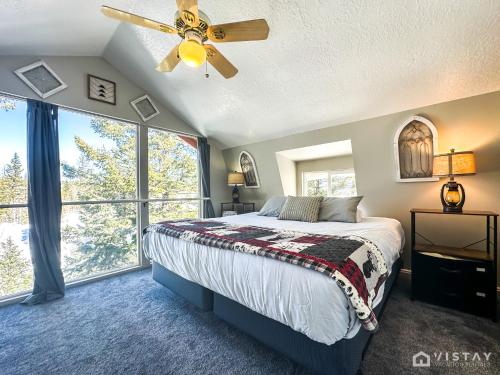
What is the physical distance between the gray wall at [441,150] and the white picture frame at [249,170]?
98 cm

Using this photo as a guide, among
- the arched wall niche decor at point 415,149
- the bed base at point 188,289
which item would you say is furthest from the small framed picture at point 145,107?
the arched wall niche decor at point 415,149

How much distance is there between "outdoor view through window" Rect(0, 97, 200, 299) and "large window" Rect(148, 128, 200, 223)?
17mm

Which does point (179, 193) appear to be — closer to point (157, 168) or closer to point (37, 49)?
point (157, 168)

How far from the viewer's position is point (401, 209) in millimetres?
2873

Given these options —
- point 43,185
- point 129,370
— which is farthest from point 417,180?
point 43,185

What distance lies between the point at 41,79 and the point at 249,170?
320 centimetres

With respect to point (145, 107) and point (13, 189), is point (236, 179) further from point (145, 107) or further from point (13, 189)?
point (13, 189)

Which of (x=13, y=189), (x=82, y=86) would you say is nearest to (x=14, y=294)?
(x=13, y=189)

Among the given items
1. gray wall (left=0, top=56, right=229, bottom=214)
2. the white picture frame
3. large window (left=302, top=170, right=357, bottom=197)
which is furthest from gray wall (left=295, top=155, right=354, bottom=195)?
gray wall (left=0, top=56, right=229, bottom=214)

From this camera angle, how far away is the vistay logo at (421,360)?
4.68ft

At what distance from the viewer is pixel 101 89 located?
302 cm

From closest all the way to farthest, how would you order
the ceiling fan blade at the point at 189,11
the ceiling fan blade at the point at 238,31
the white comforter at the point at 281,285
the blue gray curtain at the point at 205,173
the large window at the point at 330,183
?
1. the white comforter at the point at 281,285
2. the ceiling fan blade at the point at 189,11
3. the ceiling fan blade at the point at 238,31
4. the large window at the point at 330,183
5. the blue gray curtain at the point at 205,173

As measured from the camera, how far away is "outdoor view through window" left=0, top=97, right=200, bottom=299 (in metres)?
2.42

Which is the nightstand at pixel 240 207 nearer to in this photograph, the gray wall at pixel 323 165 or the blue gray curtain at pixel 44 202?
the gray wall at pixel 323 165
